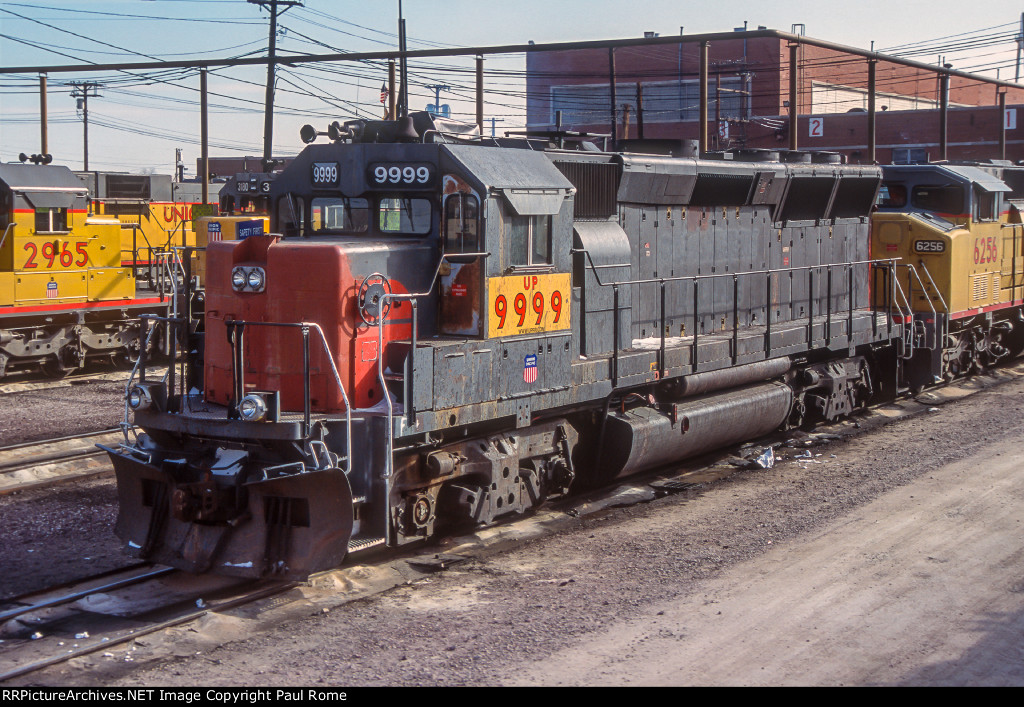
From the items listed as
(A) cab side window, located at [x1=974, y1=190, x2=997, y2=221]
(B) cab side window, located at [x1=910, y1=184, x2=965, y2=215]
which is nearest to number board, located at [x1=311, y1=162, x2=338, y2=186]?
(B) cab side window, located at [x1=910, y1=184, x2=965, y2=215]

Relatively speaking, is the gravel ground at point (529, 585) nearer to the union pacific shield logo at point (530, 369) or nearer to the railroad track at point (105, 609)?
the railroad track at point (105, 609)

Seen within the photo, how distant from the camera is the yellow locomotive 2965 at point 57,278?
1728 centimetres

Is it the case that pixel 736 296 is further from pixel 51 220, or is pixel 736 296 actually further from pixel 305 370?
pixel 51 220

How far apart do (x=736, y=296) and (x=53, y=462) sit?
748 centimetres

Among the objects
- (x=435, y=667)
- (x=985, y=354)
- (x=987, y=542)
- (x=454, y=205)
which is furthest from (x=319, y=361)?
(x=985, y=354)

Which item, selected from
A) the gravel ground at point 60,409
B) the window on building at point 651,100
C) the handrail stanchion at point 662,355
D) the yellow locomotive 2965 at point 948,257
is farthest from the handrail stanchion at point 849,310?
the window on building at point 651,100

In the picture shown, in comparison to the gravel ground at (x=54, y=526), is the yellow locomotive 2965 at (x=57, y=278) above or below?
above

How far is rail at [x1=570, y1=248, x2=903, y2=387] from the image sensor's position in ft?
33.0

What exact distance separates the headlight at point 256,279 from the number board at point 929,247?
1145 cm

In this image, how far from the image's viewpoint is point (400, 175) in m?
8.37

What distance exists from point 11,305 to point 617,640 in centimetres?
1390

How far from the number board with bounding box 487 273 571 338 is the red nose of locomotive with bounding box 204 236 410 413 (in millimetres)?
755

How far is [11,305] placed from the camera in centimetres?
1731

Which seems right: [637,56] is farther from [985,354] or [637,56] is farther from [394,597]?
Answer: [394,597]
